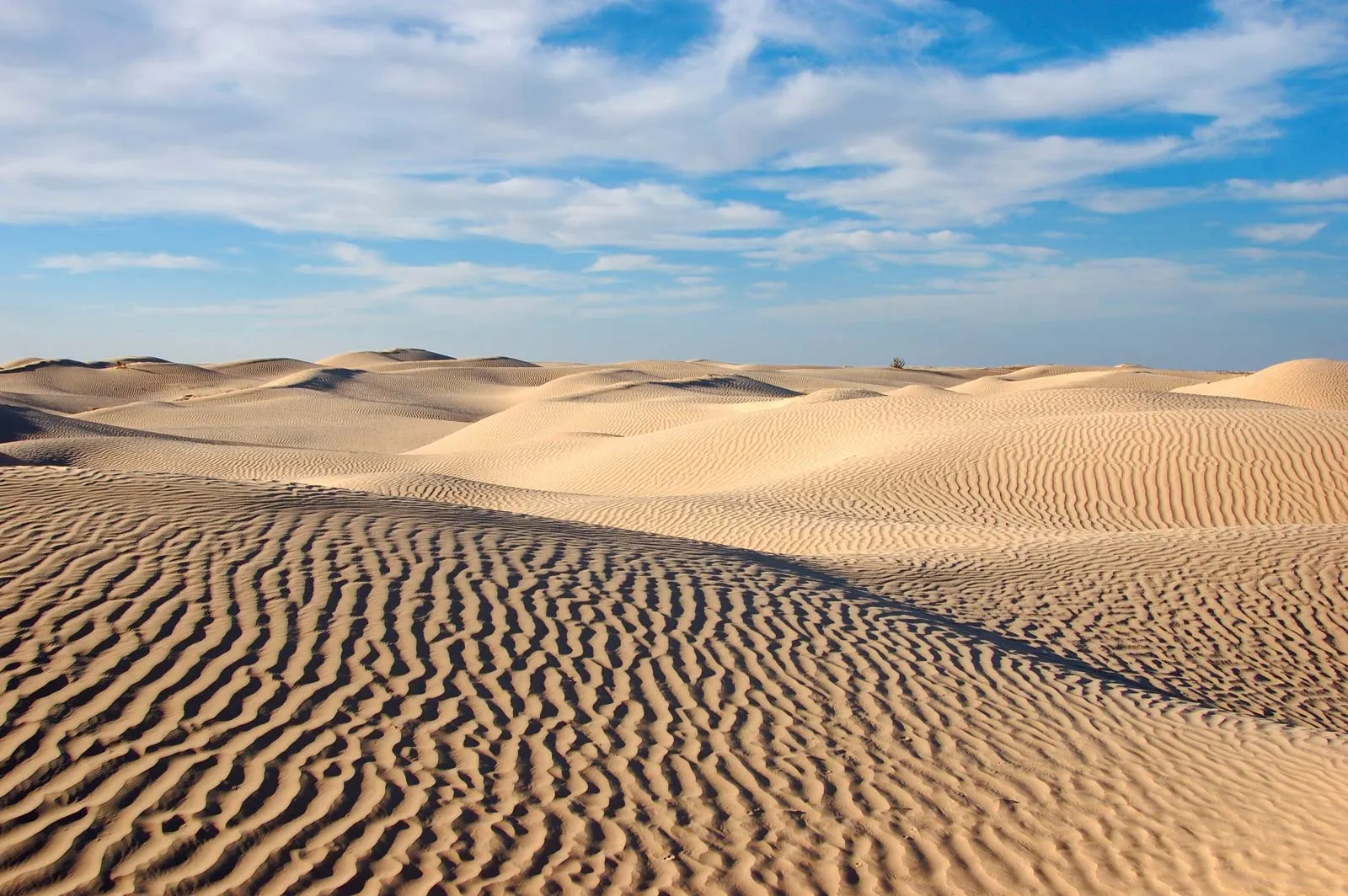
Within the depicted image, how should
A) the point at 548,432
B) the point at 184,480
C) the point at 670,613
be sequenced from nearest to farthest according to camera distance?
the point at 670,613
the point at 184,480
the point at 548,432

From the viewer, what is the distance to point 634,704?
5516 mm

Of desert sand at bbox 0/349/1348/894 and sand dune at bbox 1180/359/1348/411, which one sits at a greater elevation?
sand dune at bbox 1180/359/1348/411

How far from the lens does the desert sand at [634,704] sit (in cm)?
401

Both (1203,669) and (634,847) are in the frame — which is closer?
(634,847)

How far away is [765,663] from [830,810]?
1.78m

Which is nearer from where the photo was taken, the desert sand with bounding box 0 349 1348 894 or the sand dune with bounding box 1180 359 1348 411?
the desert sand with bounding box 0 349 1348 894

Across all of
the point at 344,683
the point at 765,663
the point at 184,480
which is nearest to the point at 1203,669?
the point at 765,663

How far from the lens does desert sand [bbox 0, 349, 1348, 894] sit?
401cm

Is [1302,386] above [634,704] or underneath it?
above

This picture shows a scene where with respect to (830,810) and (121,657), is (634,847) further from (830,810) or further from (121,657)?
(121,657)

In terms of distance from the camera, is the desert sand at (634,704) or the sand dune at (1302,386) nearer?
the desert sand at (634,704)

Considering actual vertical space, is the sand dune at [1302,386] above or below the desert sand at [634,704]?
above

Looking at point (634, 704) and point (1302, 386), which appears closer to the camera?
point (634, 704)

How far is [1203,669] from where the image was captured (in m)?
8.45
